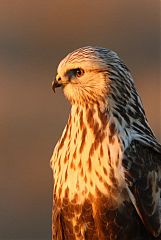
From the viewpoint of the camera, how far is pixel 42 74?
13.9 m

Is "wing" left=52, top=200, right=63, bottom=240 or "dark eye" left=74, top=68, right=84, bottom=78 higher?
"dark eye" left=74, top=68, right=84, bottom=78

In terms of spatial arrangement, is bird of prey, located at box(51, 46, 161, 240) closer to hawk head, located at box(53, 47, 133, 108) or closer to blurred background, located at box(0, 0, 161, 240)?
hawk head, located at box(53, 47, 133, 108)

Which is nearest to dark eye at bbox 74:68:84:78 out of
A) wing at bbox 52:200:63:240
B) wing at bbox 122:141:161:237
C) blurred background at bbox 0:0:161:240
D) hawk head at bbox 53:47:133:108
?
hawk head at bbox 53:47:133:108

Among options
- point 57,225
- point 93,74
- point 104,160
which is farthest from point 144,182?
point 93,74

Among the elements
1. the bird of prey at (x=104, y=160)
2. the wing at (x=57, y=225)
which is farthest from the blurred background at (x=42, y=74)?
the bird of prey at (x=104, y=160)

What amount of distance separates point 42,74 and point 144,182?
716cm

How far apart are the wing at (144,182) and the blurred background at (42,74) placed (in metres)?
3.38

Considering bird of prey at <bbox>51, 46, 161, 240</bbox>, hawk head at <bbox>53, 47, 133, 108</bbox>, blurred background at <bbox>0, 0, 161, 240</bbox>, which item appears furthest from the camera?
blurred background at <bbox>0, 0, 161, 240</bbox>

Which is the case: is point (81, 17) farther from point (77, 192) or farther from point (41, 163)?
point (77, 192)

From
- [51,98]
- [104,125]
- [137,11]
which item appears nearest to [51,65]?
[51,98]

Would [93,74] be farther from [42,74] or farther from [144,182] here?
[42,74]

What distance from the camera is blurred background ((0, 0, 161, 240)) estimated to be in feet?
36.8

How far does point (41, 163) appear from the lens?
11766mm

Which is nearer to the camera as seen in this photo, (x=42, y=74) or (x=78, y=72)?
(x=78, y=72)
